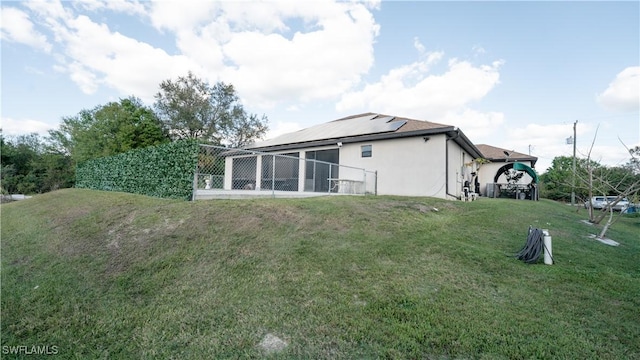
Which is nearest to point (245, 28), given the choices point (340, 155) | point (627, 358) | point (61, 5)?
point (61, 5)

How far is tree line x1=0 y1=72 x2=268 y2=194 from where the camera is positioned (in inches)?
851

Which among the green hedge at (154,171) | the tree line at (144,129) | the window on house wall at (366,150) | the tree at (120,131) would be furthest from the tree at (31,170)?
the window on house wall at (366,150)

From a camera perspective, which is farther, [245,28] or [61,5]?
[245,28]

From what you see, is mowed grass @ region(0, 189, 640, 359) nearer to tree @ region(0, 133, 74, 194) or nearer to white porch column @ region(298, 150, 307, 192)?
white porch column @ region(298, 150, 307, 192)

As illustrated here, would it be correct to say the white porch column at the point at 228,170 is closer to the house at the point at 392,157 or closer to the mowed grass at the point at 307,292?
the house at the point at 392,157

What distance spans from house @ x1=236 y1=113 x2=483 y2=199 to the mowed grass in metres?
5.04

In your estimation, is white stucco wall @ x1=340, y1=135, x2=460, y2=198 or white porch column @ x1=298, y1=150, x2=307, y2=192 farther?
white porch column @ x1=298, y1=150, x2=307, y2=192

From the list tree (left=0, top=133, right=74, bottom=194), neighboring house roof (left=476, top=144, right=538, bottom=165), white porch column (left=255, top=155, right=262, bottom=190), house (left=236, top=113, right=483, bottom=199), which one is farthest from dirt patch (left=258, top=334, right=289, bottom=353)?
tree (left=0, top=133, right=74, bottom=194)

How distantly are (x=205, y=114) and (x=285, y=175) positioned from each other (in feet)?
47.8

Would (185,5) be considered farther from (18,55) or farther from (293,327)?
(293,327)

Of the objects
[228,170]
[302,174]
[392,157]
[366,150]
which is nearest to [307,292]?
[392,157]

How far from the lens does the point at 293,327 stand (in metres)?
2.14

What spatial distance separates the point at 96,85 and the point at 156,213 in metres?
14.4

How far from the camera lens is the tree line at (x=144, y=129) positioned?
2163 cm
